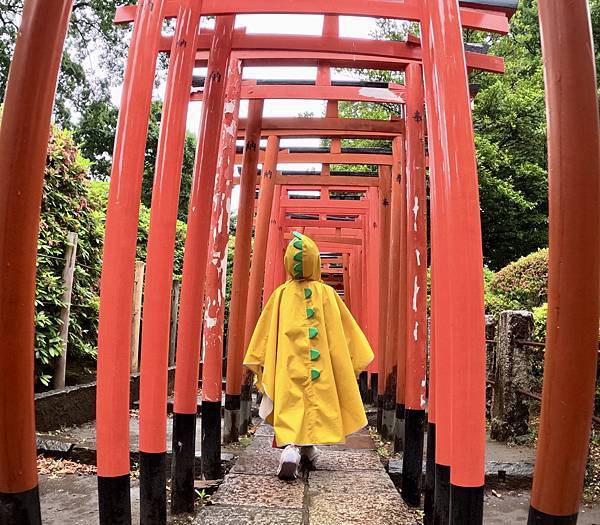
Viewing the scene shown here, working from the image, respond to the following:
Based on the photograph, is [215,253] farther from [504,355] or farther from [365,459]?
[504,355]

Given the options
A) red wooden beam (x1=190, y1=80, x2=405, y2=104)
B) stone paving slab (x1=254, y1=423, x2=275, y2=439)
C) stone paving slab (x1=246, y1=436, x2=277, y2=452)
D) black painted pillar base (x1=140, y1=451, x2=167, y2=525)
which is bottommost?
stone paving slab (x1=254, y1=423, x2=275, y2=439)

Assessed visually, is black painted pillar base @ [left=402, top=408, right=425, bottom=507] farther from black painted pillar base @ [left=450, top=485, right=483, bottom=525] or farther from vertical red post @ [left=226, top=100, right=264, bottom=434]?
black painted pillar base @ [left=450, top=485, right=483, bottom=525]

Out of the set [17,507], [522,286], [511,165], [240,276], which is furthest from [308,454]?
[511,165]

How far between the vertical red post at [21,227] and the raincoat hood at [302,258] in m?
3.27

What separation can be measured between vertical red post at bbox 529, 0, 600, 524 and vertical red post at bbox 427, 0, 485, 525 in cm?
81

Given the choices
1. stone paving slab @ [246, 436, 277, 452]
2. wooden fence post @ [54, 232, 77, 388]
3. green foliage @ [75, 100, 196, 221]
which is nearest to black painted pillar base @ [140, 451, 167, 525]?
stone paving slab @ [246, 436, 277, 452]

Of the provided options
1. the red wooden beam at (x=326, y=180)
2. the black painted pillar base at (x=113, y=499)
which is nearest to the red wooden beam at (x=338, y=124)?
the red wooden beam at (x=326, y=180)

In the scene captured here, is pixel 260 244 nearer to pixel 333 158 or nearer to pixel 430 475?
pixel 333 158

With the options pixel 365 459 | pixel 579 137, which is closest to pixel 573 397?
pixel 579 137

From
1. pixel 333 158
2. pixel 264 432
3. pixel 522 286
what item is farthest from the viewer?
pixel 522 286

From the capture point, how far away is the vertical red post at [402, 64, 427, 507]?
411 centimetres

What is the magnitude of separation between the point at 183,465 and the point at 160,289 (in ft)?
3.73

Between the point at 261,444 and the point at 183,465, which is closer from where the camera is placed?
the point at 183,465

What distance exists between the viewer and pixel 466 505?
2018mm
